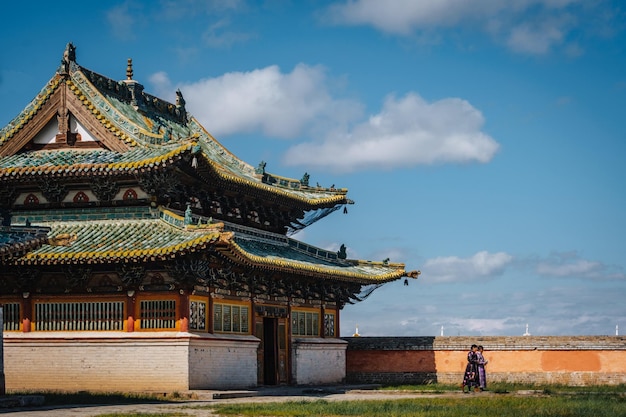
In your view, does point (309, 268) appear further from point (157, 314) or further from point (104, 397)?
point (104, 397)

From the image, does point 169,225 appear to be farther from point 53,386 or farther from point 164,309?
point 53,386

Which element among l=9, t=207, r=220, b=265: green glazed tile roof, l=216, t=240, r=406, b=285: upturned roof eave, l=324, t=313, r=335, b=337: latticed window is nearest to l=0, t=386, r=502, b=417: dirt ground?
l=324, t=313, r=335, b=337: latticed window

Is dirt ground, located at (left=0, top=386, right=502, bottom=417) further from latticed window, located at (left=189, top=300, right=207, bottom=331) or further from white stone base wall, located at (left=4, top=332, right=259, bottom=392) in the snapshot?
latticed window, located at (left=189, top=300, right=207, bottom=331)

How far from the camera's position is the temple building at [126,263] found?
38.6 m

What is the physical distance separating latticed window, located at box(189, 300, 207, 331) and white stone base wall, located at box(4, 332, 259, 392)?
1.76ft

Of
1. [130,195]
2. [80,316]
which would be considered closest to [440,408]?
[80,316]

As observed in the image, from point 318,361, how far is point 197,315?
10926 mm

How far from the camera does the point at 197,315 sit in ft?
130

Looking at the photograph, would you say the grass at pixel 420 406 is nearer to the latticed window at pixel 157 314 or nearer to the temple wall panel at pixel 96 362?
the temple wall panel at pixel 96 362

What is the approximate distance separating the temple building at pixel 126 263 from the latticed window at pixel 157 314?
35 millimetres

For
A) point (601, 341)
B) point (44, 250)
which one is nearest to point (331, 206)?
point (601, 341)

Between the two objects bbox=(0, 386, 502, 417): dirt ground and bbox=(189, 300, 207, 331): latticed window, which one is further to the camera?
bbox=(189, 300, 207, 331): latticed window

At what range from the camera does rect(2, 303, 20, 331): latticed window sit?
132 ft

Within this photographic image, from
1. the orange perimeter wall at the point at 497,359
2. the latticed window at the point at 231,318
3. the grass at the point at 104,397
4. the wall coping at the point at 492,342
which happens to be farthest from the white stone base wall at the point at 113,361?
the wall coping at the point at 492,342
